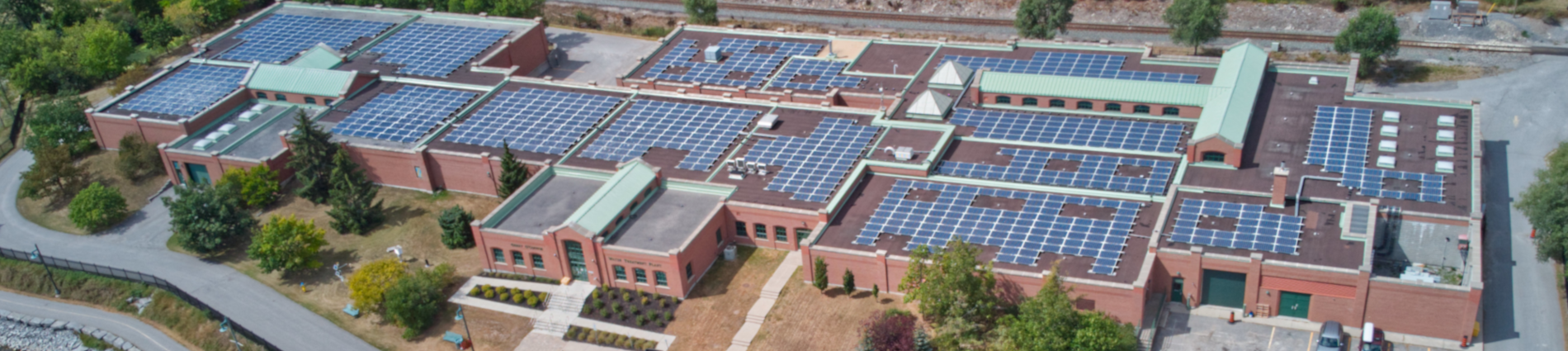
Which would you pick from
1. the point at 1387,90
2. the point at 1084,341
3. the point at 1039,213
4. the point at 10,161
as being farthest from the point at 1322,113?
the point at 10,161

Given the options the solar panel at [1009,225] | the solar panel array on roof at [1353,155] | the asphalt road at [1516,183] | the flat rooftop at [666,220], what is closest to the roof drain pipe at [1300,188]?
the solar panel array on roof at [1353,155]

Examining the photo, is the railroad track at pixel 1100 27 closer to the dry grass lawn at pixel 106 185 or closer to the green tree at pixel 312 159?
the green tree at pixel 312 159

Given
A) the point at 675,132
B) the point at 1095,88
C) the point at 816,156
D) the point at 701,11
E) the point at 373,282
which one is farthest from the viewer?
the point at 701,11

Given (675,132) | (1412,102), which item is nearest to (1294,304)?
(1412,102)

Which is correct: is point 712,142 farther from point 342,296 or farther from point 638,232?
point 342,296

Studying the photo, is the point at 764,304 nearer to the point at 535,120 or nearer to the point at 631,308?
the point at 631,308

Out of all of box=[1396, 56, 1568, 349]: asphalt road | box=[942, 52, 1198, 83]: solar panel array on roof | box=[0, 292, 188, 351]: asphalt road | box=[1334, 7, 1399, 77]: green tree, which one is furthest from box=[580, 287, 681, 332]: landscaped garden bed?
box=[1334, 7, 1399, 77]: green tree
